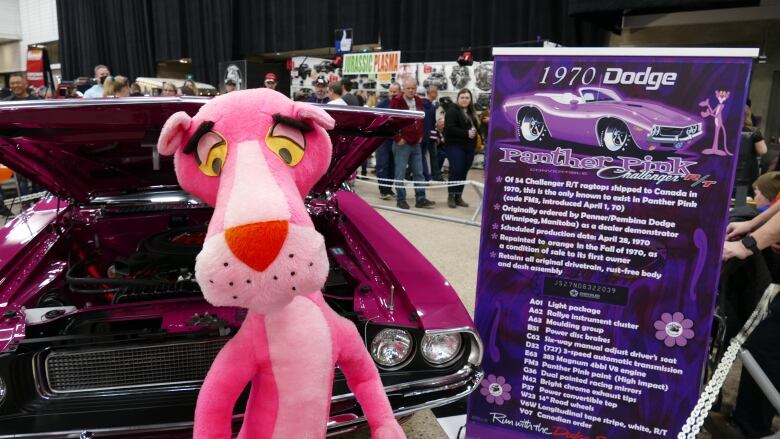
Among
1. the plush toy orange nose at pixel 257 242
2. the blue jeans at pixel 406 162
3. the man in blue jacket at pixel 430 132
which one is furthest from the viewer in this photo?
the man in blue jacket at pixel 430 132

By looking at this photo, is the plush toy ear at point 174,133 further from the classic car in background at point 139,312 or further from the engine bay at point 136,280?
the engine bay at point 136,280

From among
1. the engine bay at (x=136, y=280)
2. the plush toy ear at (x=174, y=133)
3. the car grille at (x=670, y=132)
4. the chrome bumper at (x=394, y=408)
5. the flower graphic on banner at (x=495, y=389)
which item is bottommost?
the flower graphic on banner at (x=495, y=389)

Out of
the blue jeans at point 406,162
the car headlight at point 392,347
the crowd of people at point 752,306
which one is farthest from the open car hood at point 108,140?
the blue jeans at point 406,162

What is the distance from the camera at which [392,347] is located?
1.72 meters

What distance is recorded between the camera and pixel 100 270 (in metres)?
2.30

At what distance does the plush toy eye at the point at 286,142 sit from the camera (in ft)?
3.52

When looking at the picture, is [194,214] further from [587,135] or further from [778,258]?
[778,258]

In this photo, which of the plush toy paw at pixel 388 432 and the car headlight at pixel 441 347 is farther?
the car headlight at pixel 441 347

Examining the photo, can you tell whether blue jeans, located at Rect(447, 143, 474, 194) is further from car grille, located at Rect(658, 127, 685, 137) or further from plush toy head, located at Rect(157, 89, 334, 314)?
plush toy head, located at Rect(157, 89, 334, 314)

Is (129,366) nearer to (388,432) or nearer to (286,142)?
(388,432)

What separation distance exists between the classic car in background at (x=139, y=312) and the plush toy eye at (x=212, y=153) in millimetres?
399

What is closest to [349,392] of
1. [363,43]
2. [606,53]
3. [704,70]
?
[606,53]

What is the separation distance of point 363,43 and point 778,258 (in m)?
10.3

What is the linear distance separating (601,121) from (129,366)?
1668 millimetres
